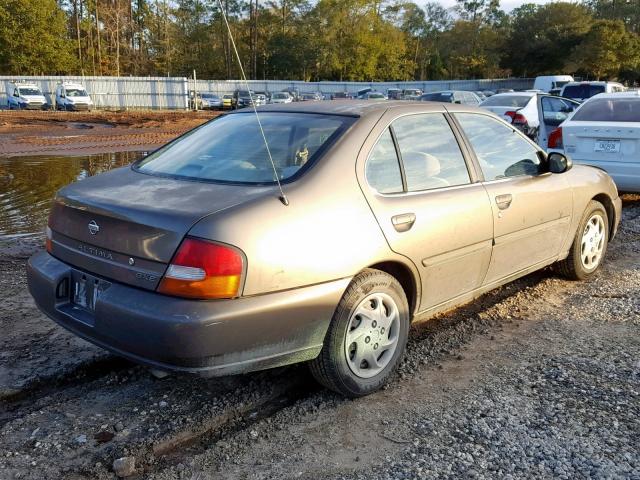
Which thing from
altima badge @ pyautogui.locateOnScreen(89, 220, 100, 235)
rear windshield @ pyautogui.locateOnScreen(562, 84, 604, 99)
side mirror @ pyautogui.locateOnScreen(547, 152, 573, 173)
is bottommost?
altima badge @ pyautogui.locateOnScreen(89, 220, 100, 235)

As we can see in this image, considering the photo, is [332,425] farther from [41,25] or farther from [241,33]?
[241,33]

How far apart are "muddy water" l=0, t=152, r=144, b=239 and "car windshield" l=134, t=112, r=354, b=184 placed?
429cm

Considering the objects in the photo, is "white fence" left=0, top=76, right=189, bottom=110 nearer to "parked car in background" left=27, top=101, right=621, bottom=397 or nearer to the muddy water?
the muddy water

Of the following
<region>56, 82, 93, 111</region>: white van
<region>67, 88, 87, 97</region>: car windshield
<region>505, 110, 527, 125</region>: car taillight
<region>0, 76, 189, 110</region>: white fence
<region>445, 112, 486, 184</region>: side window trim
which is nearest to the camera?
<region>445, 112, 486, 184</region>: side window trim

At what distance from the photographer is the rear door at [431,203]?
10.7ft

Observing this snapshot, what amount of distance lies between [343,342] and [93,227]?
4.50ft

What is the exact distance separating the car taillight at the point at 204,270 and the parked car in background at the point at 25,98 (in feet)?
136

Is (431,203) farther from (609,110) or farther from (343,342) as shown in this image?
(609,110)

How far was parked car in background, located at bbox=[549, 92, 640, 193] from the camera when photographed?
7410mm

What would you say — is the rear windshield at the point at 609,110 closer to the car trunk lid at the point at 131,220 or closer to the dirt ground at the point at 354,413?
the dirt ground at the point at 354,413

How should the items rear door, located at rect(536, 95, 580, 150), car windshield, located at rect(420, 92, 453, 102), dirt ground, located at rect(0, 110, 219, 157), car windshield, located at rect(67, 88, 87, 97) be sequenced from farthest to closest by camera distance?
car windshield, located at rect(67, 88, 87, 97)
car windshield, located at rect(420, 92, 453, 102)
dirt ground, located at rect(0, 110, 219, 157)
rear door, located at rect(536, 95, 580, 150)

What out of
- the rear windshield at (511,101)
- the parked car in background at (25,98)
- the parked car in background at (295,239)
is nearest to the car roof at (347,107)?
the parked car in background at (295,239)

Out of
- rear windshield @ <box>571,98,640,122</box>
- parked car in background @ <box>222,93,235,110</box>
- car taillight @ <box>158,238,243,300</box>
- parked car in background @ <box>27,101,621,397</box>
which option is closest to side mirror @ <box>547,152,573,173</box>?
parked car in background @ <box>27,101,621,397</box>

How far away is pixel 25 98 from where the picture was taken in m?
38.7
